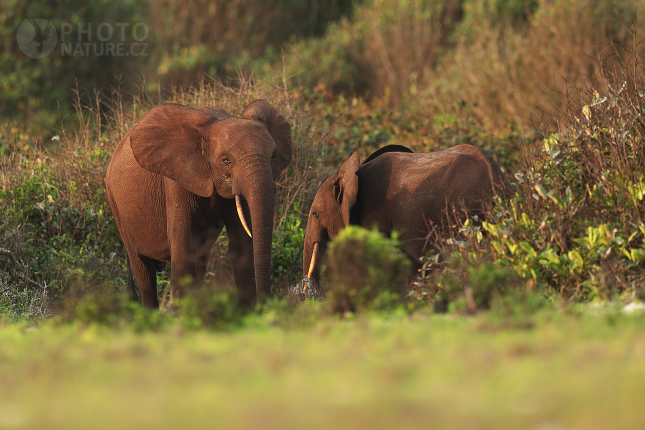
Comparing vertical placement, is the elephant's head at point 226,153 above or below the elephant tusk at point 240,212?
above

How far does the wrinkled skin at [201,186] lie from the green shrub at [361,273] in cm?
138

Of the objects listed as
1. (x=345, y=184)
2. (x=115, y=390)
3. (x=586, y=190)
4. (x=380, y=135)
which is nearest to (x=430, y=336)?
(x=115, y=390)

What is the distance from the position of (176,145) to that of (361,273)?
8.97 ft

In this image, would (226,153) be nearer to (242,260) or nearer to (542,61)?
(242,260)

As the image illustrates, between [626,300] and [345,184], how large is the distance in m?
3.34

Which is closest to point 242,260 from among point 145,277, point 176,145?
point 176,145

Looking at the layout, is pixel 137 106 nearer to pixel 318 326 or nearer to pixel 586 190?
pixel 586 190

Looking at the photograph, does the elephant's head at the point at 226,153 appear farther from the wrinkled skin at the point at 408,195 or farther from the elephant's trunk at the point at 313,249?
the elephant's trunk at the point at 313,249

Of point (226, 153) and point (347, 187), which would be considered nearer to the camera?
point (226, 153)

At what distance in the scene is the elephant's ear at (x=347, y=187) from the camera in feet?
27.5

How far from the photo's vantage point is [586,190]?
22.3ft

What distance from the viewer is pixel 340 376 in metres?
3.79

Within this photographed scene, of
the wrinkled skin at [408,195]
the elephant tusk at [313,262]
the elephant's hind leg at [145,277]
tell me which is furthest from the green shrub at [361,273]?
the elephant's hind leg at [145,277]

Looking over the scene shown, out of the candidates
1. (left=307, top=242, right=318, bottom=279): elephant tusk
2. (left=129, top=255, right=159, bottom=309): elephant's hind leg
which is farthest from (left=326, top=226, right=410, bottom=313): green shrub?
(left=129, top=255, right=159, bottom=309): elephant's hind leg
